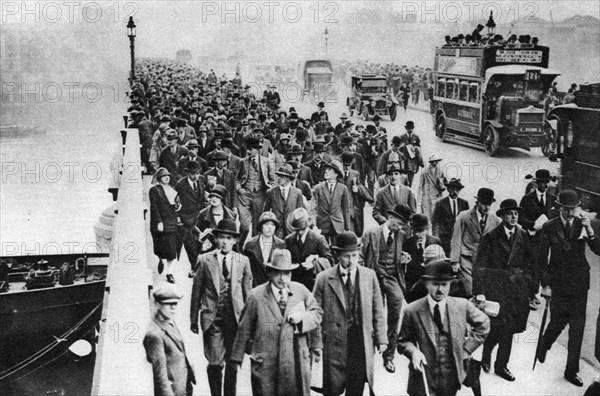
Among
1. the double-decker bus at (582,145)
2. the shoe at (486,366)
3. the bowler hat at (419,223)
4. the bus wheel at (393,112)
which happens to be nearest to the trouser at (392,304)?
the bowler hat at (419,223)

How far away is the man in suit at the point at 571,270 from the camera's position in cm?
696

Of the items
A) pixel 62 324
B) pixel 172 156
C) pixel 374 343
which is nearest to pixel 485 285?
pixel 374 343

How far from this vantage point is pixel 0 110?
286 ft

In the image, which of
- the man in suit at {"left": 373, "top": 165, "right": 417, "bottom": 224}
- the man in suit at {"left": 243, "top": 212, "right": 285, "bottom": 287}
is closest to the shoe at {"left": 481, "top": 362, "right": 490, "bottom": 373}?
the man in suit at {"left": 373, "top": 165, "right": 417, "bottom": 224}

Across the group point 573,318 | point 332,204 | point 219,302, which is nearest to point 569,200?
point 573,318

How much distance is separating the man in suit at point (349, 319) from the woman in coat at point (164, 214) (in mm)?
4123

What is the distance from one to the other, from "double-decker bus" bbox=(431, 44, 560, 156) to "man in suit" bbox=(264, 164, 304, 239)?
486 inches

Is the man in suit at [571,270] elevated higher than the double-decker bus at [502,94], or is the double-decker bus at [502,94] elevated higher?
the double-decker bus at [502,94]

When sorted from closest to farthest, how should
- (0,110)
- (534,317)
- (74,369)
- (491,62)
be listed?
(534,317), (491,62), (74,369), (0,110)

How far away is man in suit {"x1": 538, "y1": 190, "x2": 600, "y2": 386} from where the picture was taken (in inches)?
274

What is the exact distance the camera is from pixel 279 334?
5.36 metres

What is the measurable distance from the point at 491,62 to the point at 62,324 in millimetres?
15936

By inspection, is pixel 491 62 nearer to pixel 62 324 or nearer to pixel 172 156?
pixel 172 156

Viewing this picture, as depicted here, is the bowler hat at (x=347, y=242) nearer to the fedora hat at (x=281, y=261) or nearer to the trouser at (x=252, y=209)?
the fedora hat at (x=281, y=261)
